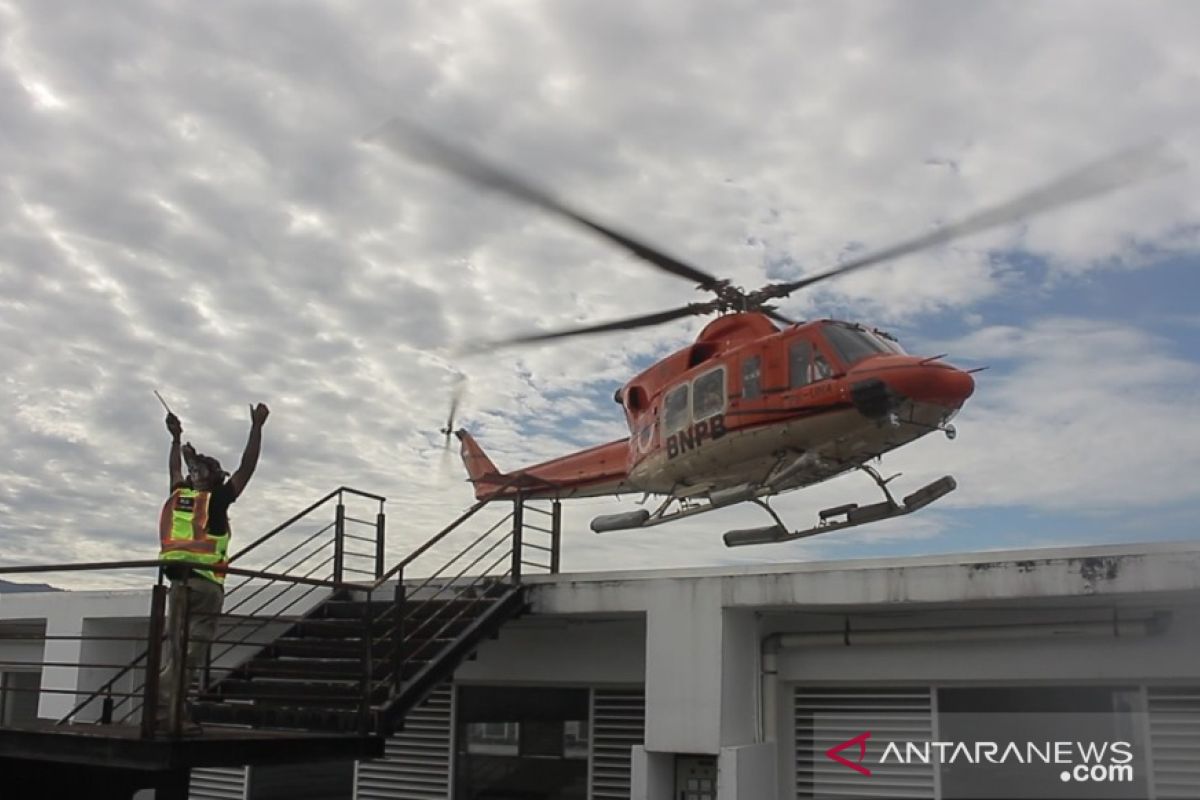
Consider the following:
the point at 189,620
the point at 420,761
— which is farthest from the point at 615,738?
the point at 189,620

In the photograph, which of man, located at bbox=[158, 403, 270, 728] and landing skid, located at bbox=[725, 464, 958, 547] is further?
landing skid, located at bbox=[725, 464, 958, 547]

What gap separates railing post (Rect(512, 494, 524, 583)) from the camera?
1180 cm

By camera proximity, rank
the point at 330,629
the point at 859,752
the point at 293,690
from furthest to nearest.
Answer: the point at 330,629, the point at 859,752, the point at 293,690

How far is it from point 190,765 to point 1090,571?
22.3ft

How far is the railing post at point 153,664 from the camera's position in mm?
7344

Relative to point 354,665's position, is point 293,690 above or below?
below

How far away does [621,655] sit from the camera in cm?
1191

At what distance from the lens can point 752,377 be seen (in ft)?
41.8

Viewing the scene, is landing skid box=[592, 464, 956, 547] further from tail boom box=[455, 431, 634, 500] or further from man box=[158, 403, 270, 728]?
man box=[158, 403, 270, 728]

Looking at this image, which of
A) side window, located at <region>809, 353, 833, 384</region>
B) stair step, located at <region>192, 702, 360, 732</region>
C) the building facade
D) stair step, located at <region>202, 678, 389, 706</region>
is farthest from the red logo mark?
stair step, located at <region>192, 702, 360, 732</region>

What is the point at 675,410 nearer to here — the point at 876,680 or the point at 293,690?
the point at 876,680

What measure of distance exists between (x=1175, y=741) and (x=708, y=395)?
20.2 ft

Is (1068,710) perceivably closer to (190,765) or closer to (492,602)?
(492,602)

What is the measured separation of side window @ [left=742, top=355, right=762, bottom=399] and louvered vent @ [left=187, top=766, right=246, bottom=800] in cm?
805
